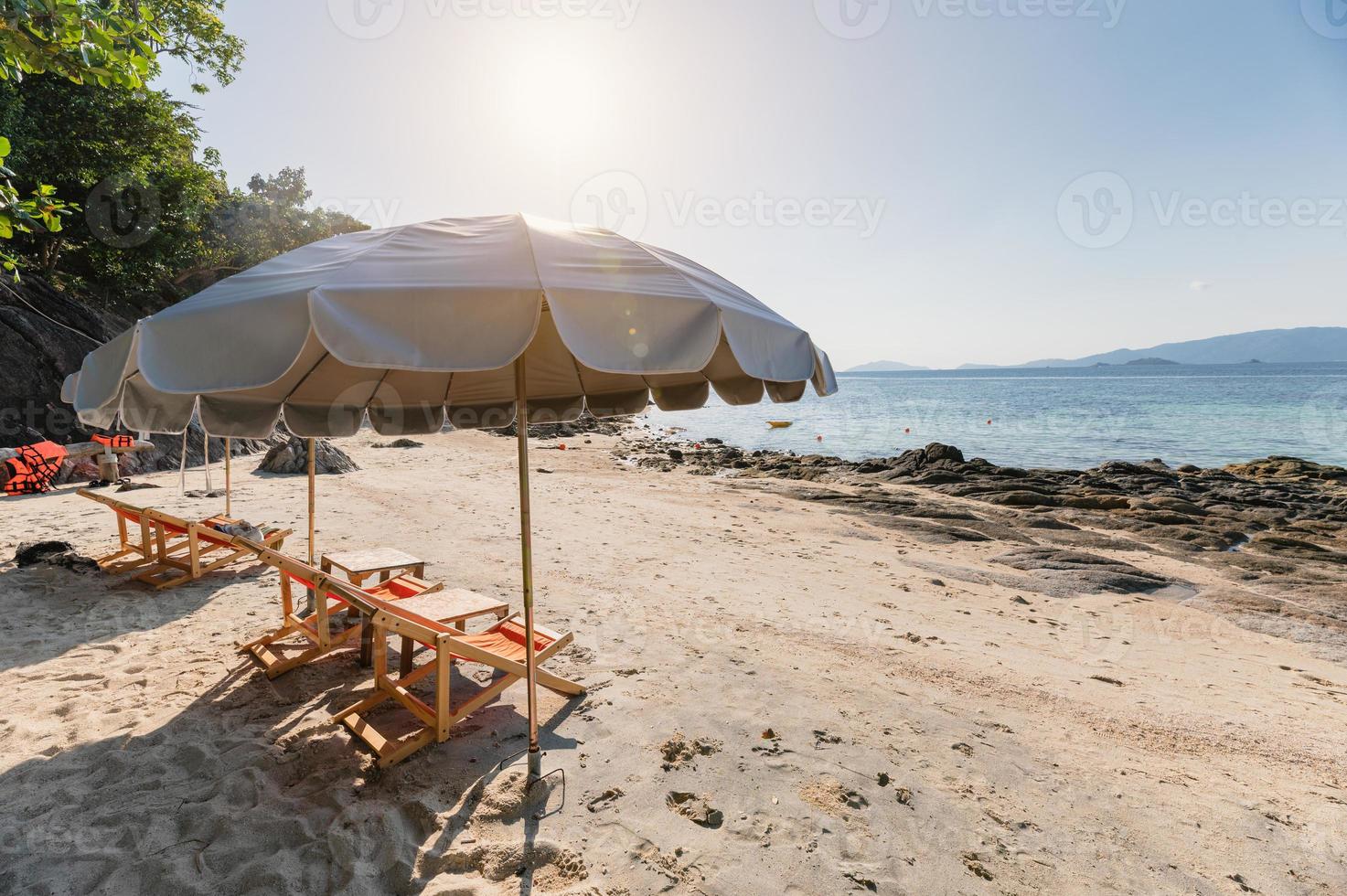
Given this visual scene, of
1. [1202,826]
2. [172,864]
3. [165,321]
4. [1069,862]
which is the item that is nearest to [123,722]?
[172,864]

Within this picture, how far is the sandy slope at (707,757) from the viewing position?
2707 mm

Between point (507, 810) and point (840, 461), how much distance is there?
71.4 ft

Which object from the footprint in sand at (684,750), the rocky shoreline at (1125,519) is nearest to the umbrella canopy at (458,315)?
the footprint in sand at (684,750)

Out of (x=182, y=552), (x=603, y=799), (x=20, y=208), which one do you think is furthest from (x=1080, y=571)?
(x=20, y=208)

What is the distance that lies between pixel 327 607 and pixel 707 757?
9.24ft

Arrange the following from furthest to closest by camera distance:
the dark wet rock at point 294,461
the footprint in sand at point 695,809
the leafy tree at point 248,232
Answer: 1. the leafy tree at point 248,232
2. the dark wet rock at point 294,461
3. the footprint in sand at point 695,809

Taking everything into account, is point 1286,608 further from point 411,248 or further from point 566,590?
point 411,248

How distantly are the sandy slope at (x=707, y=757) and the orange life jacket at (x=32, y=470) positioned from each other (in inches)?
282

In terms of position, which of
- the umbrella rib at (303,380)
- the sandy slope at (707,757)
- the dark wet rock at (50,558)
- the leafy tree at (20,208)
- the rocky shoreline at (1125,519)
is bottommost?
the rocky shoreline at (1125,519)

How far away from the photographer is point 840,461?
76.9 feet

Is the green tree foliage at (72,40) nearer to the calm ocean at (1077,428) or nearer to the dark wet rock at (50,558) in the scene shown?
the dark wet rock at (50,558)

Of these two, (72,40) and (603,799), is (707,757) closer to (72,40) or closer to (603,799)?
(603,799)

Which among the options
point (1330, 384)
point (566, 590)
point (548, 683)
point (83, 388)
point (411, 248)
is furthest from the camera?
point (1330, 384)

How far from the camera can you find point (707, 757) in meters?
3.47
